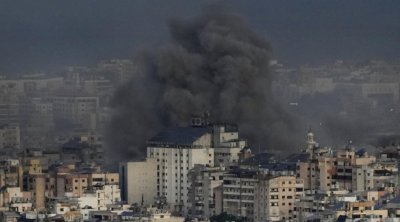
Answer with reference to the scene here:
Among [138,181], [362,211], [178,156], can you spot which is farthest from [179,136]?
[362,211]

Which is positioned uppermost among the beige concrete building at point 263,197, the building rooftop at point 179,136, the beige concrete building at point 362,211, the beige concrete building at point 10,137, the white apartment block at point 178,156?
the beige concrete building at point 10,137

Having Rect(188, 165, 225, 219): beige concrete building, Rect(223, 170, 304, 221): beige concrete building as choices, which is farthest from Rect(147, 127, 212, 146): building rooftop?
Rect(223, 170, 304, 221): beige concrete building

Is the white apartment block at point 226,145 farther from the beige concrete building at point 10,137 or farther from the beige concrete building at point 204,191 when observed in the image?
the beige concrete building at point 10,137

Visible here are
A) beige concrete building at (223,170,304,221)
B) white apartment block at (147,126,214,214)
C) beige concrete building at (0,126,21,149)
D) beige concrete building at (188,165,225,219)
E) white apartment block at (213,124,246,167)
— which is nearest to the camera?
beige concrete building at (223,170,304,221)

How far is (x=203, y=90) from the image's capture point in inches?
1650

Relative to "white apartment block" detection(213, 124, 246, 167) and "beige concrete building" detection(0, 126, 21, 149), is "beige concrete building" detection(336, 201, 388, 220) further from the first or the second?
"beige concrete building" detection(0, 126, 21, 149)

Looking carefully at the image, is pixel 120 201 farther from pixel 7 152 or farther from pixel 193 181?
pixel 7 152

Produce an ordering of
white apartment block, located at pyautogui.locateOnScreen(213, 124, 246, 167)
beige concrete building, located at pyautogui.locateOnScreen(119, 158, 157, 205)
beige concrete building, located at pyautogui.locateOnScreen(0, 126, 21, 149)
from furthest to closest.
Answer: beige concrete building, located at pyautogui.locateOnScreen(0, 126, 21, 149) → white apartment block, located at pyautogui.locateOnScreen(213, 124, 246, 167) → beige concrete building, located at pyautogui.locateOnScreen(119, 158, 157, 205)

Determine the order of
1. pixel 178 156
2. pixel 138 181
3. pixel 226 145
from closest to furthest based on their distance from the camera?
pixel 138 181, pixel 178 156, pixel 226 145

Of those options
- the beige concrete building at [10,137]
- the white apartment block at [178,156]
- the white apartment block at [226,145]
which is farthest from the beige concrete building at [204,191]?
the beige concrete building at [10,137]

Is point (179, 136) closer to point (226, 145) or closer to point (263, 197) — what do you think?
point (226, 145)

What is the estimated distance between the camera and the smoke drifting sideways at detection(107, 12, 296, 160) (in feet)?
134

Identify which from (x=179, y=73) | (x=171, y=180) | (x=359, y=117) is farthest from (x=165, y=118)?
(x=359, y=117)

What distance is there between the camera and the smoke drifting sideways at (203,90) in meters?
40.9
